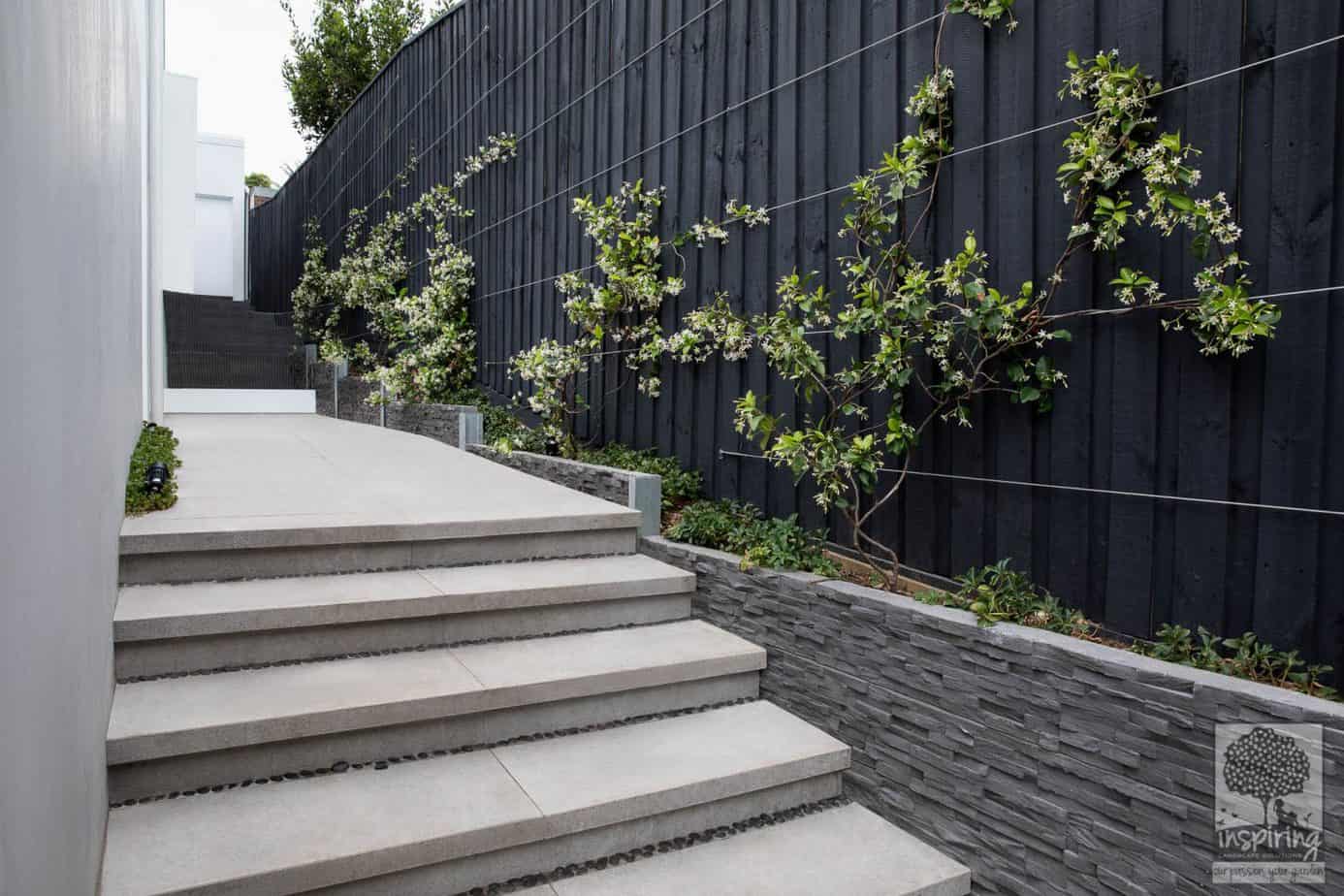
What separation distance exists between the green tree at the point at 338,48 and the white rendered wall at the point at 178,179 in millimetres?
4723

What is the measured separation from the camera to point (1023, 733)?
2400 mm

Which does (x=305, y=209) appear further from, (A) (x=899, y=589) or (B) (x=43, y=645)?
(B) (x=43, y=645)

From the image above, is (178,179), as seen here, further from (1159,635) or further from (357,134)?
(1159,635)

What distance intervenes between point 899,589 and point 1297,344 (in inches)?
55.9

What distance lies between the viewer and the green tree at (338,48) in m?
16.8

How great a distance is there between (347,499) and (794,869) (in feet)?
9.27

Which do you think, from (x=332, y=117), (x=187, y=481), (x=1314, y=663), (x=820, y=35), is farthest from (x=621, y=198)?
(x=332, y=117)

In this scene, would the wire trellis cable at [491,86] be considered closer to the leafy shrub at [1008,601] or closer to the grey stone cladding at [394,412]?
the grey stone cladding at [394,412]

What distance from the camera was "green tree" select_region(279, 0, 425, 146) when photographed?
1680 centimetres

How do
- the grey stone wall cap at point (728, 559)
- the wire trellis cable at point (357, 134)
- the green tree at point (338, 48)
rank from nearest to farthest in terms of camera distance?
the grey stone wall cap at point (728, 559), the wire trellis cable at point (357, 134), the green tree at point (338, 48)

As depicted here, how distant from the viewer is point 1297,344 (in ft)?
7.20

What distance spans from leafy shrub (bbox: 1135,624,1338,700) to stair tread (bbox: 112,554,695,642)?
188 cm

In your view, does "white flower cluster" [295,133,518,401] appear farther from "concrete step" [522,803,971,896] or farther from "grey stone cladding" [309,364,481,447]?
"concrete step" [522,803,971,896]

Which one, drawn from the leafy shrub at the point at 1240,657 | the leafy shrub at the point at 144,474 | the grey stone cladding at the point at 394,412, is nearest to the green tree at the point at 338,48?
the grey stone cladding at the point at 394,412
